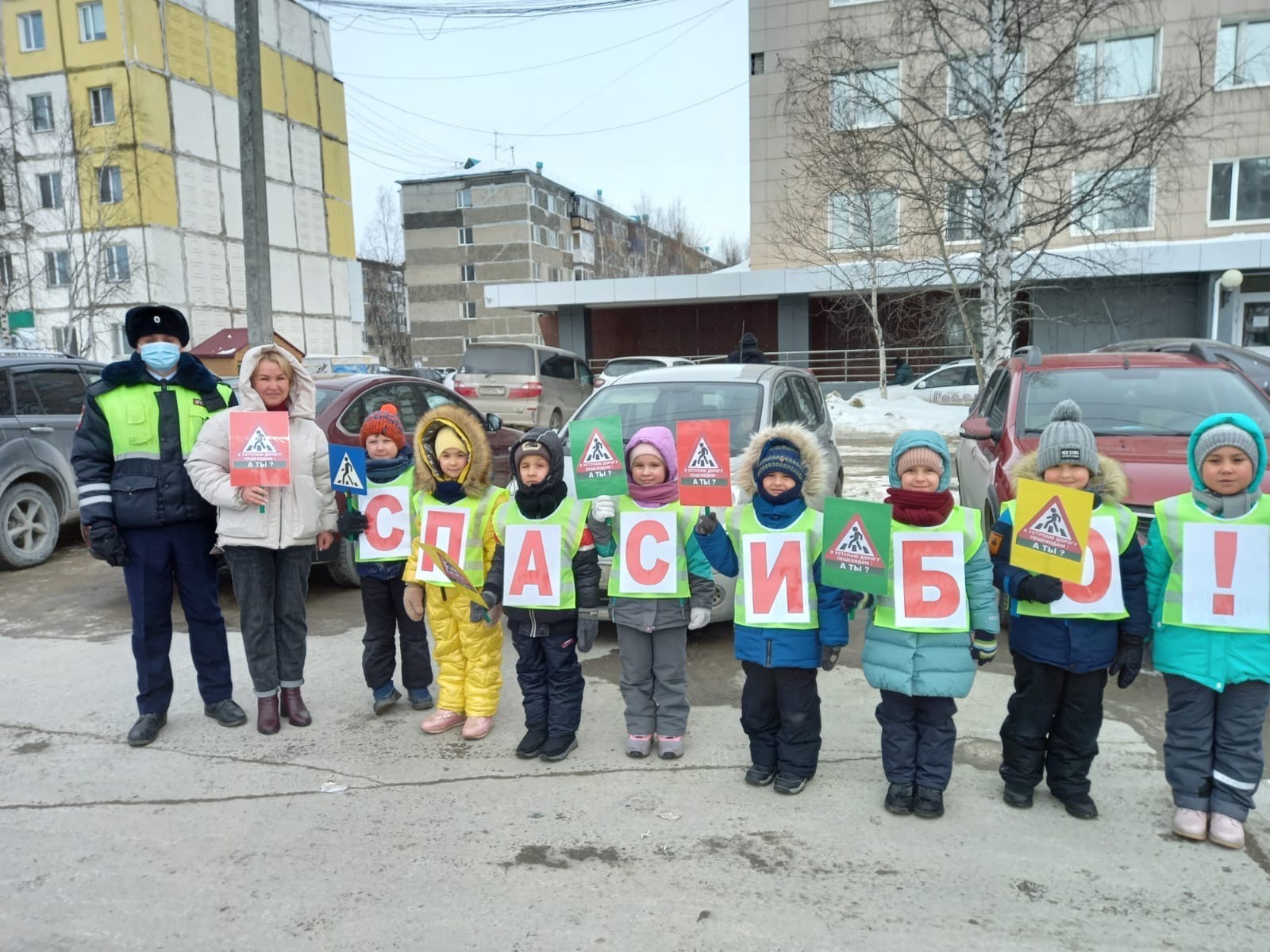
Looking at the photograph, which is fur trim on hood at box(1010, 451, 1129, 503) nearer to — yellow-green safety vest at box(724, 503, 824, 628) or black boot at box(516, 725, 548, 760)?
yellow-green safety vest at box(724, 503, 824, 628)

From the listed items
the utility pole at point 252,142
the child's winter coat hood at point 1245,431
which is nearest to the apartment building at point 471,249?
the utility pole at point 252,142

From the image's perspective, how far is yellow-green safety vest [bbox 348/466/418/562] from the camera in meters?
4.39

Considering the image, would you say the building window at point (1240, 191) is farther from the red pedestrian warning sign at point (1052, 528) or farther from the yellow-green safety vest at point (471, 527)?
the yellow-green safety vest at point (471, 527)

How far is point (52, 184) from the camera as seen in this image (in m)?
36.7

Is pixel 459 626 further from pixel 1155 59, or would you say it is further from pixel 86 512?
pixel 1155 59

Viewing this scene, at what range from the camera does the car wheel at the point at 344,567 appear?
6629 millimetres

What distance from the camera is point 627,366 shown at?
68.1ft

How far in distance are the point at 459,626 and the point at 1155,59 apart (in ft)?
83.9

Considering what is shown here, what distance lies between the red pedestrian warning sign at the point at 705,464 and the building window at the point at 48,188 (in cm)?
4258

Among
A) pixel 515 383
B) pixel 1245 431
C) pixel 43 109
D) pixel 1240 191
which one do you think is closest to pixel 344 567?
pixel 1245 431

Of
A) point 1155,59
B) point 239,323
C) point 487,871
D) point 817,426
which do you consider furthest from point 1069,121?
point 239,323

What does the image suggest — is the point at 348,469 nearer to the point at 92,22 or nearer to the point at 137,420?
the point at 137,420

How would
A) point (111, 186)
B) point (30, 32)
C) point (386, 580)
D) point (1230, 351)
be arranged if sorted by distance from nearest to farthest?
point (386, 580), point (1230, 351), point (111, 186), point (30, 32)

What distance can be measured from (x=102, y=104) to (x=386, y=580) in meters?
42.0
